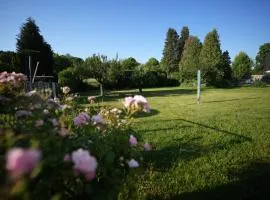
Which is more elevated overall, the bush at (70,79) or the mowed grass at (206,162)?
the bush at (70,79)

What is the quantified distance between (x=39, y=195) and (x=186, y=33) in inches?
2539

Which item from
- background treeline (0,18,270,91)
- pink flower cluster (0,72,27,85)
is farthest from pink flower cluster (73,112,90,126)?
background treeline (0,18,270,91)

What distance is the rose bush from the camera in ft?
2.83

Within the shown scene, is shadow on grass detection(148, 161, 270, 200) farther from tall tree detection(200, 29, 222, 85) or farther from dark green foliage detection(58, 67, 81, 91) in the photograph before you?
tall tree detection(200, 29, 222, 85)

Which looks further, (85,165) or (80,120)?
(80,120)

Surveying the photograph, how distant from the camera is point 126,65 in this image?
39.6m

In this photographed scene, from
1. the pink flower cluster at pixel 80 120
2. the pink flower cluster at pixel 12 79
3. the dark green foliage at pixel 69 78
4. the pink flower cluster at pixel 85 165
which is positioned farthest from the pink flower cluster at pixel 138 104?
the dark green foliage at pixel 69 78

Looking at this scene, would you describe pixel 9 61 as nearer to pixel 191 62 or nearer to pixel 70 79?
pixel 70 79

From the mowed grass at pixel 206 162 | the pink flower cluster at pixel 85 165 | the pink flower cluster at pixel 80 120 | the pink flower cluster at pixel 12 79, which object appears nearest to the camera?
the pink flower cluster at pixel 85 165

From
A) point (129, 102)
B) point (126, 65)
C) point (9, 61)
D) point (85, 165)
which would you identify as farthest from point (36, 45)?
point (85, 165)

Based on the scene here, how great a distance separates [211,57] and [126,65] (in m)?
12.4

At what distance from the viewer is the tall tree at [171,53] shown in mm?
58875

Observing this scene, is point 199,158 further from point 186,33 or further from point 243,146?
point 186,33

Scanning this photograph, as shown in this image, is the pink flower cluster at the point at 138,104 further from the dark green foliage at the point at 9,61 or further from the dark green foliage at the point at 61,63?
the dark green foliage at the point at 61,63
